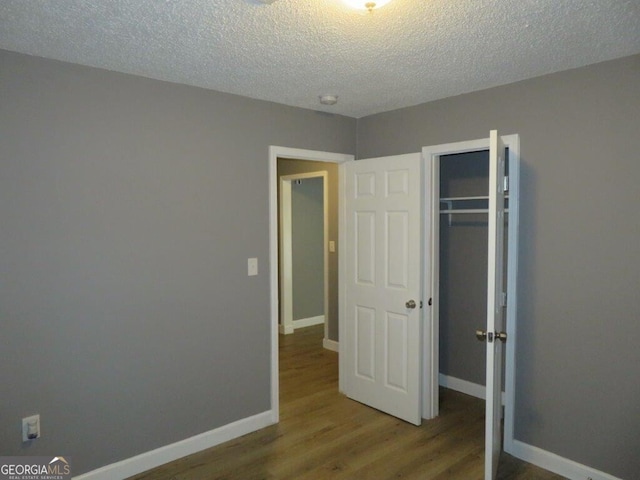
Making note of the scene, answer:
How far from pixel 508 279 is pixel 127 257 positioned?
240cm

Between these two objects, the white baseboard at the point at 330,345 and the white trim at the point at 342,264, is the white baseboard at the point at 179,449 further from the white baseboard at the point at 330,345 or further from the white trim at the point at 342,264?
the white baseboard at the point at 330,345

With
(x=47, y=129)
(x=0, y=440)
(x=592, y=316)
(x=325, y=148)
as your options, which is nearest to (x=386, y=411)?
(x=592, y=316)

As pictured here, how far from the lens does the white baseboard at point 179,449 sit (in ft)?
8.52

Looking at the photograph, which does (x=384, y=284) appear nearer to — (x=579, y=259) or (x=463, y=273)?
(x=463, y=273)

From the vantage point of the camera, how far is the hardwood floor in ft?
8.89

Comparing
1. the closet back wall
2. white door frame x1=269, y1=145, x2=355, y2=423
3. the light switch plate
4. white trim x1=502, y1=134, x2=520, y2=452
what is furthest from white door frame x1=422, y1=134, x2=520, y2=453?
the light switch plate

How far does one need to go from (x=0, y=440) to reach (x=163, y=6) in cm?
226

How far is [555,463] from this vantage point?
2.72 m

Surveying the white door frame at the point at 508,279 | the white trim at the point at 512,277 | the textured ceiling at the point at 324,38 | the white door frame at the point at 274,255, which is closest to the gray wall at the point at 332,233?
the white door frame at the point at 274,255

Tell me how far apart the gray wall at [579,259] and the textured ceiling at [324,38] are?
23 centimetres

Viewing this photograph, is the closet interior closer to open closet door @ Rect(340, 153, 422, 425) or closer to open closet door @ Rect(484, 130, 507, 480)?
open closet door @ Rect(340, 153, 422, 425)

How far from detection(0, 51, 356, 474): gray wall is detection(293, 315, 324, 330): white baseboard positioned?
2773 mm

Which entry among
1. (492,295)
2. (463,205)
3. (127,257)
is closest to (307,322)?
(463,205)

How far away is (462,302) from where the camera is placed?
3922mm
